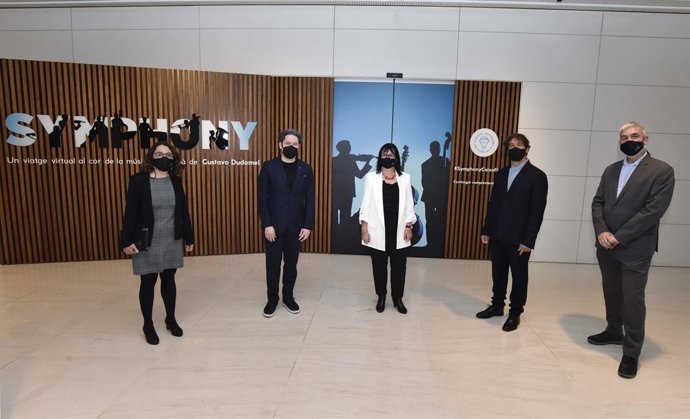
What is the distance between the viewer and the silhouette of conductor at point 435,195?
6.06 metres

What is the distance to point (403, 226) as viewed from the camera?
12.4 ft

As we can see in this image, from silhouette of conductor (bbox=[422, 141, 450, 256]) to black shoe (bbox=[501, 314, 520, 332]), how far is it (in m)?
2.59

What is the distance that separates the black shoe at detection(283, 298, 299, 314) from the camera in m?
3.88

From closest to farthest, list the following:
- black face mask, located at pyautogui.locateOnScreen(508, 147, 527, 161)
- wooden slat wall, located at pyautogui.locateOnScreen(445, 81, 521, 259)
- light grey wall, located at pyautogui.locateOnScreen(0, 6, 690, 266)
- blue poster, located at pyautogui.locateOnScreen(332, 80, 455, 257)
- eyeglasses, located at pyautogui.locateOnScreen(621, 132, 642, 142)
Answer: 1. eyeglasses, located at pyautogui.locateOnScreen(621, 132, 642, 142)
2. black face mask, located at pyautogui.locateOnScreen(508, 147, 527, 161)
3. light grey wall, located at pyautogui.locateOnScreen(0, 6, 690, 266)
4. wooden slat wall, located at pyautogui.locateOnScreen(445, 81, 521, 259)
5. blue poster, located at pyautogui.locateOnScreen(332, 80, 455, 257)

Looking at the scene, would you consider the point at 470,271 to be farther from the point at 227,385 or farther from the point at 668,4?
the point at 668,4

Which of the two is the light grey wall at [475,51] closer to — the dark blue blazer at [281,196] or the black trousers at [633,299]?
the dark blue blazer at [281,196]

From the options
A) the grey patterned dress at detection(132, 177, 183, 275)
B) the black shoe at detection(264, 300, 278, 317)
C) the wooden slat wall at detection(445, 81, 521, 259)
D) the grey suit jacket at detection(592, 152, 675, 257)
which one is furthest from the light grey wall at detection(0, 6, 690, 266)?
the black shoe at detection(264, 300, 278, 317)

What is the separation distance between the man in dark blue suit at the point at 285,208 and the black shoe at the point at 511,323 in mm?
1879

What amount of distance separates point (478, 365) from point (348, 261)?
3043 millimetres

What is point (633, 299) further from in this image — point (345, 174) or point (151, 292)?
point (345, 174)

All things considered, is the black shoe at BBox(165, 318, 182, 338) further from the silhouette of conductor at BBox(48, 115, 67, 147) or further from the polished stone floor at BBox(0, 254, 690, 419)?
the silhouette of conductor at BBox(48, 115, 67, 147)

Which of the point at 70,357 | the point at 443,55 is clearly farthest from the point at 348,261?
the point at 70,357

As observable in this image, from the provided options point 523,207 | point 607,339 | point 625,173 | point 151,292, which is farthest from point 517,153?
point 151,292

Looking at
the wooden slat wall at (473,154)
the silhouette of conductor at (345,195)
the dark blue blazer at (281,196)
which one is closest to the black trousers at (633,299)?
the dark blue blazer at (281,196)
